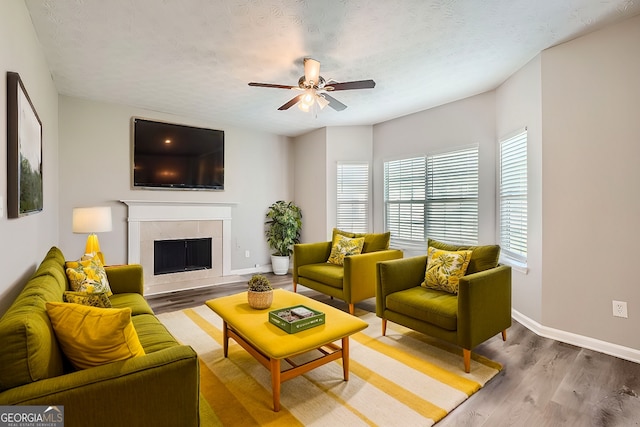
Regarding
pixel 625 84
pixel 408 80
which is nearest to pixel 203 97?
pixel 408 80

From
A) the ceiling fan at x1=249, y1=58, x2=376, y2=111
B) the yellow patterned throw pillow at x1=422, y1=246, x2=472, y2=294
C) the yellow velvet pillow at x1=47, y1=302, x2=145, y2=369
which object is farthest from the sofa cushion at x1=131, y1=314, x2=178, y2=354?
the yellow patterned throw pillow at x1=422, y1=246, x2=472, y2=294

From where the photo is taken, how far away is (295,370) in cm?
204

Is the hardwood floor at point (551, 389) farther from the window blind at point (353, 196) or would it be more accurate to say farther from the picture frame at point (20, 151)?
the window blind at point (353, 196)

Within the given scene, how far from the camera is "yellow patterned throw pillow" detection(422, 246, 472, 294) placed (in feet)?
9.17

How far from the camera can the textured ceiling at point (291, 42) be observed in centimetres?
230

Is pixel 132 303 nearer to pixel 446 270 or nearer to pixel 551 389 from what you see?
pixel 446 270

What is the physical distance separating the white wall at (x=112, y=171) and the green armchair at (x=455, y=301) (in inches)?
134

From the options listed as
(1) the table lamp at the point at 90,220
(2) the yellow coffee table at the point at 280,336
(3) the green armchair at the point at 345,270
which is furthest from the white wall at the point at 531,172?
(1) the table lamp at the point at 90,220

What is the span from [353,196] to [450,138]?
71.4 inches

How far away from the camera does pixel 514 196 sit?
3.54 m

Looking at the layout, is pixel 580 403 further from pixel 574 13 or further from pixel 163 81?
pixel 163 81

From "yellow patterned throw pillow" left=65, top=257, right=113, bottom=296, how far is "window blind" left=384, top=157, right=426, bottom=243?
12.7 ft

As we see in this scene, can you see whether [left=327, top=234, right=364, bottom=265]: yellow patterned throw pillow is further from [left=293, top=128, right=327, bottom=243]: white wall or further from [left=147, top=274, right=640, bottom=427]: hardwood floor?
[left=147, top=274, right=640, bottom=427]: hardwood floor

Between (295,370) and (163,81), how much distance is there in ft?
10.9
